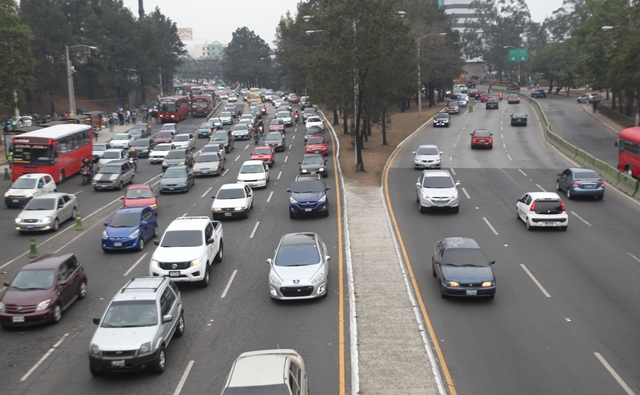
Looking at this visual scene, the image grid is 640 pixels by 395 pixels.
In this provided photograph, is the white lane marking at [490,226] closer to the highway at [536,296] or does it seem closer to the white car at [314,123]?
the highway at [536,296]

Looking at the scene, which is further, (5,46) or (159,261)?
(5,46)

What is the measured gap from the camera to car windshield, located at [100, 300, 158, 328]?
44.7 ft

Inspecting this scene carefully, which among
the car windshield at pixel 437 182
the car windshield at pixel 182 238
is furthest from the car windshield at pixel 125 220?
the car windshield at pixel 437 182

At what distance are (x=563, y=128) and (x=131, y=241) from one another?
49.5m

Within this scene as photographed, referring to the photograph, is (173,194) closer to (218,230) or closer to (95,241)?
(95,241)

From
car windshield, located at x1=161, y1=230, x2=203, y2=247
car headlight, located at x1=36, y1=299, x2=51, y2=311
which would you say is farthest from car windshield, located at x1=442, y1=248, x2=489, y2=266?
car headlight, located at x1=36, y1=299, x2=51, y2=311

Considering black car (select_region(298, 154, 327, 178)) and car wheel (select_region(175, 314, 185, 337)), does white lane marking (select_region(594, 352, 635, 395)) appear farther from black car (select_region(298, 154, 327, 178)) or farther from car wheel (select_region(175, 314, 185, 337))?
black car (select_region(298, 154, 327, 178))

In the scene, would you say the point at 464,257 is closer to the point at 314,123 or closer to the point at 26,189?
the point at 26,189

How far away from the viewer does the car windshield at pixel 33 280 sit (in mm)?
16547

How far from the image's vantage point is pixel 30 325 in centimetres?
1598

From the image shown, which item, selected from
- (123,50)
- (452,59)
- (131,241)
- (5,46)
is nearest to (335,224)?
(131,241)

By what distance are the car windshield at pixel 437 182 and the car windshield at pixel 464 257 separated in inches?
422

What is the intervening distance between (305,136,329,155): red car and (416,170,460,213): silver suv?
17.2 meters

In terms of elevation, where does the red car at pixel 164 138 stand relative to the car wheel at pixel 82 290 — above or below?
above
